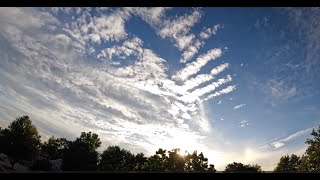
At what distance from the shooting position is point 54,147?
326 feet

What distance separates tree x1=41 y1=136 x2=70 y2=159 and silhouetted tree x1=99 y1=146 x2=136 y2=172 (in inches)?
777

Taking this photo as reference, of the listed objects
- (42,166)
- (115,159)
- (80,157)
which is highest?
(115,159)

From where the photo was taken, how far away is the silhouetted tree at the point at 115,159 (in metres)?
80.4

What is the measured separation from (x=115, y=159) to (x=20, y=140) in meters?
28.1

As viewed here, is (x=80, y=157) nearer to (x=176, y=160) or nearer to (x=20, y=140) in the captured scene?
(x=20, y=140)

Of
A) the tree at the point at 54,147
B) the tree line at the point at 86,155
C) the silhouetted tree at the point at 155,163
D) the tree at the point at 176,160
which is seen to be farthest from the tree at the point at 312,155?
the tree at the point at 54,147

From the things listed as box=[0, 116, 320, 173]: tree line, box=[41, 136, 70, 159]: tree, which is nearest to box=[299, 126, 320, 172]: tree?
box=[0, 116, 320, 173]: tree line

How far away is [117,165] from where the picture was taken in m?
78.2

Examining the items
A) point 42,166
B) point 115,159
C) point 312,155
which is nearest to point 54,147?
point 115,159

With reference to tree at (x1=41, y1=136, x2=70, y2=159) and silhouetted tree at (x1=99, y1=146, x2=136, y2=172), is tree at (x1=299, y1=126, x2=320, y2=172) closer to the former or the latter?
silhouetted tree at (x1=99, y1=146, x2=136, y2=172)

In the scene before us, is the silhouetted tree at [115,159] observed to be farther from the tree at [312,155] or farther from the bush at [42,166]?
the tree at [312,155]

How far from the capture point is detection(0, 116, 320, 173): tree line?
59.7m
